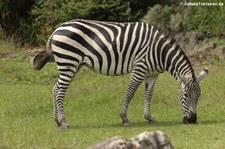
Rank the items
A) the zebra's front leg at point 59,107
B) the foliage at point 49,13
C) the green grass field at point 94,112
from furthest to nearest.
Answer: the foliage at point 49,13 → the zebra's front leg at point 59,107 → the green grass field at point 94,112

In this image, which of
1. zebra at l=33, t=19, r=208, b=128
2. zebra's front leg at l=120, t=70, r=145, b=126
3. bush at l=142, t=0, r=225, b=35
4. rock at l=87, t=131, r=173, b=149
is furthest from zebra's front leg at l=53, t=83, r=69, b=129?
bush at l=142, t=0, r=225, b=35

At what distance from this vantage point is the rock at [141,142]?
4723 millimetres

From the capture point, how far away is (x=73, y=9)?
23.2m

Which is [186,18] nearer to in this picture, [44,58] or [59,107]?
[44,58]

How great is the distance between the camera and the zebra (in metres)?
11.3

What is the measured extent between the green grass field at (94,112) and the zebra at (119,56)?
0.56 metres

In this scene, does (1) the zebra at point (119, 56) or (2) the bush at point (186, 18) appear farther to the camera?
(2) the bush at point (186, 18)

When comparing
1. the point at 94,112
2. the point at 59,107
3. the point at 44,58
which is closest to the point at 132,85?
the point at 59,107

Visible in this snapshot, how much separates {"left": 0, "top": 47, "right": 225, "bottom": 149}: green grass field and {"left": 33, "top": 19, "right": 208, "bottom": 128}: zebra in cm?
56

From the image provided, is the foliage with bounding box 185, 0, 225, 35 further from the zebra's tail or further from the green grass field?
the zebra's tail

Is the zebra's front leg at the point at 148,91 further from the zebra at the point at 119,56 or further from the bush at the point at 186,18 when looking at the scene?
the bush at the point at 186,18

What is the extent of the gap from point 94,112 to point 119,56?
1.98m

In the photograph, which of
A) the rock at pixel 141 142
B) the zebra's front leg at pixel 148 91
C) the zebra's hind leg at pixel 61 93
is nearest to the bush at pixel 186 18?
the zebra's front leg at pixel 148 91

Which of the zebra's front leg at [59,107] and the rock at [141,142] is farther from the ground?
the rock at [141,142]
